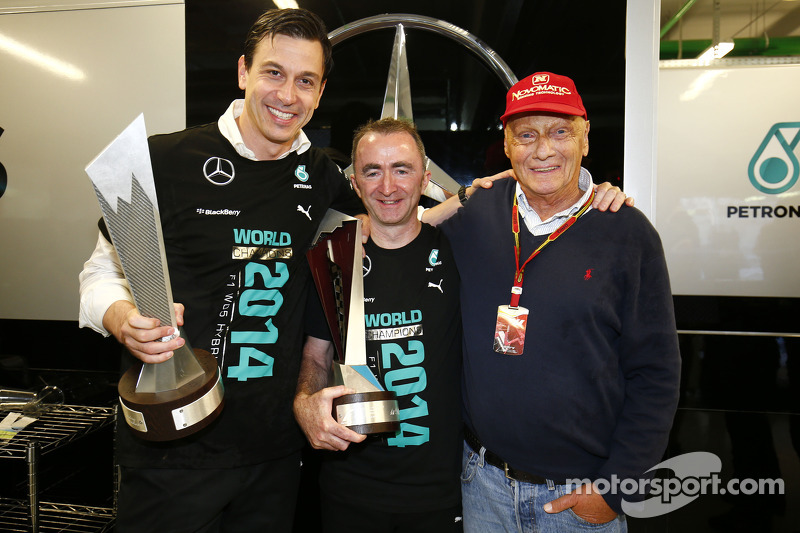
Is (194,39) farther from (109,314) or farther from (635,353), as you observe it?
(635,353)

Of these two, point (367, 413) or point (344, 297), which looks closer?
point (367, 413)

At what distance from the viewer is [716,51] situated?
2127mm

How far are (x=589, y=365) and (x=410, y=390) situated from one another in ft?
1.62

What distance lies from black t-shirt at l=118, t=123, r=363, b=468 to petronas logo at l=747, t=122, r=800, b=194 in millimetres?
2026

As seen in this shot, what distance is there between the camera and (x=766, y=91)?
2.14 meters

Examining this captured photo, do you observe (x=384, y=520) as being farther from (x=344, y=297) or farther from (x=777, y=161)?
(x=777, y=161)

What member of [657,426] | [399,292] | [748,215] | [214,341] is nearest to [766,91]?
[748,215]

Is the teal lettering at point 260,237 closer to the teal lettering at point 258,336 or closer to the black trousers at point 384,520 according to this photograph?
the teal lettering at point 258,336

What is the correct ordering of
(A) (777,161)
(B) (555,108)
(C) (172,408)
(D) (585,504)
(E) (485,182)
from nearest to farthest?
(C) (172,408)
(D) (585,504)
(B) (555,108)
(E) (485,182)
(A) (777,161)

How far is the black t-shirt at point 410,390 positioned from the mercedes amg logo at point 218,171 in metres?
0.48

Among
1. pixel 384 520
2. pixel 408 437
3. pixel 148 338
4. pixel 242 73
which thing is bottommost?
pixel 384 520

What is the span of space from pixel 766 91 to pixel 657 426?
67.7 inches

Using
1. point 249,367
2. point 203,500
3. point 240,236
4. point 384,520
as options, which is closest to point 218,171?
point 240,236

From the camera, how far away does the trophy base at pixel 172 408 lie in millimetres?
1000
